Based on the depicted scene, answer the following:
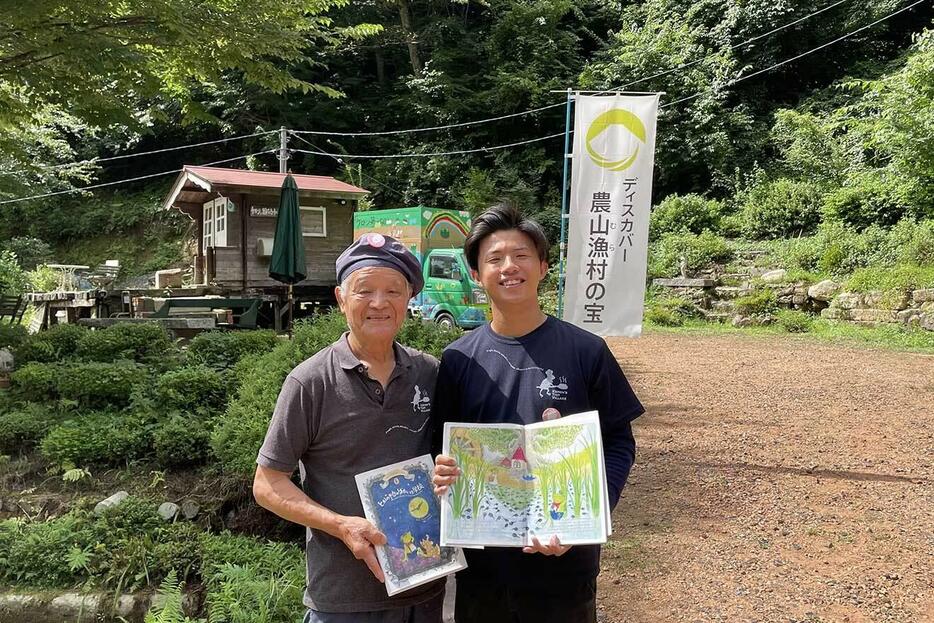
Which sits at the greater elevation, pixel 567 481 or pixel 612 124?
pixel 612 124

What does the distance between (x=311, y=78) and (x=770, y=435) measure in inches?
1021

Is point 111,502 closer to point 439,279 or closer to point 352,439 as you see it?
point 352,439

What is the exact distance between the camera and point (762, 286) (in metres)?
15.5

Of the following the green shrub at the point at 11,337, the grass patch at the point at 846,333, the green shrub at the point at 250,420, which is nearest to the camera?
the green shrub at the point at 250,420

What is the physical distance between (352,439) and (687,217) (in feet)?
65.5

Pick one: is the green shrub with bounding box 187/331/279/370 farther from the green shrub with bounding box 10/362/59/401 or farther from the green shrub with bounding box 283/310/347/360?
the green shrub with bounding box 283/310/347/360

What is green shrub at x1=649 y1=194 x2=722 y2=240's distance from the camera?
19812 mm

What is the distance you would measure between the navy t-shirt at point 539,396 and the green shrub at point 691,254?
16.4 metres

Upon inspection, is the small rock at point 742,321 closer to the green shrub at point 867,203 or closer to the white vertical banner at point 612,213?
the green shrub at point 867,203

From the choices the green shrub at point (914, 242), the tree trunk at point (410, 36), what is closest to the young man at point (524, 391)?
the green shrub at point (914, 242)

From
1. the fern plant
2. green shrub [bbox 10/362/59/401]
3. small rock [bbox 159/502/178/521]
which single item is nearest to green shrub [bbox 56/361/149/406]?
green shrub [bbox 10/362/59/401]

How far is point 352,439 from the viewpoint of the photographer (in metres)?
1.62

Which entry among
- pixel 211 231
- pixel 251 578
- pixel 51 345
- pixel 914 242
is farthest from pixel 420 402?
pixel 914 242

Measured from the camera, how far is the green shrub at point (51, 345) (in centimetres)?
666
